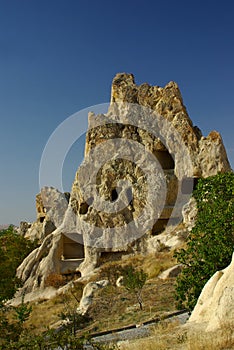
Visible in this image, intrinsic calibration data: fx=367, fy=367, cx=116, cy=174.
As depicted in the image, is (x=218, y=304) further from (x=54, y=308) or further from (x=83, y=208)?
(x=83, y=208)

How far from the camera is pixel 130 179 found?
24.0 metres

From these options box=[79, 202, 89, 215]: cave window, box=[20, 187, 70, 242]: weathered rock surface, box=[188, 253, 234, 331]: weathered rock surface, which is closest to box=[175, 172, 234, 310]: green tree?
box=[188, 253, 234, 331]: weathered rock surface

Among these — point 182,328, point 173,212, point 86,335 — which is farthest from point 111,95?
point 86,335

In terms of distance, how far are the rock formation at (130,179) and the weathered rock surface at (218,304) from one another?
13.1 metres

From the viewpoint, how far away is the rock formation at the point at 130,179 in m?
22.6

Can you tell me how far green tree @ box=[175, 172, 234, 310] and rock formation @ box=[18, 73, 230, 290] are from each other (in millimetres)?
11308

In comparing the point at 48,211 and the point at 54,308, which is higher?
the point at 48,211

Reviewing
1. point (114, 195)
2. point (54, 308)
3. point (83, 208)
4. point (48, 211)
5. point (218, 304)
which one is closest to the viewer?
point (218, 304)

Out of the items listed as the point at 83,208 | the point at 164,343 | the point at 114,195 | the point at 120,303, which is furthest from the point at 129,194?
the point at 164,343

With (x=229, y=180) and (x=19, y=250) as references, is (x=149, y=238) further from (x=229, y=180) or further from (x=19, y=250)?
(x=229, y=180)

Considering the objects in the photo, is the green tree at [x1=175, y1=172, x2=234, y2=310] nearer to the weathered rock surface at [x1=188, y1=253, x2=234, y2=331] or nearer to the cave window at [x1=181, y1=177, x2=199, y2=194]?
the weathered rock surface at [x1=188, y1=253, x2=234, y2=331]

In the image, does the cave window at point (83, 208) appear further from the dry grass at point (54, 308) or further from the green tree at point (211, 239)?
the green tree at point (211, 239)

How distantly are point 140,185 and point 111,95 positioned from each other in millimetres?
8020

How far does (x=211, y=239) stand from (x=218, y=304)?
2786mm
